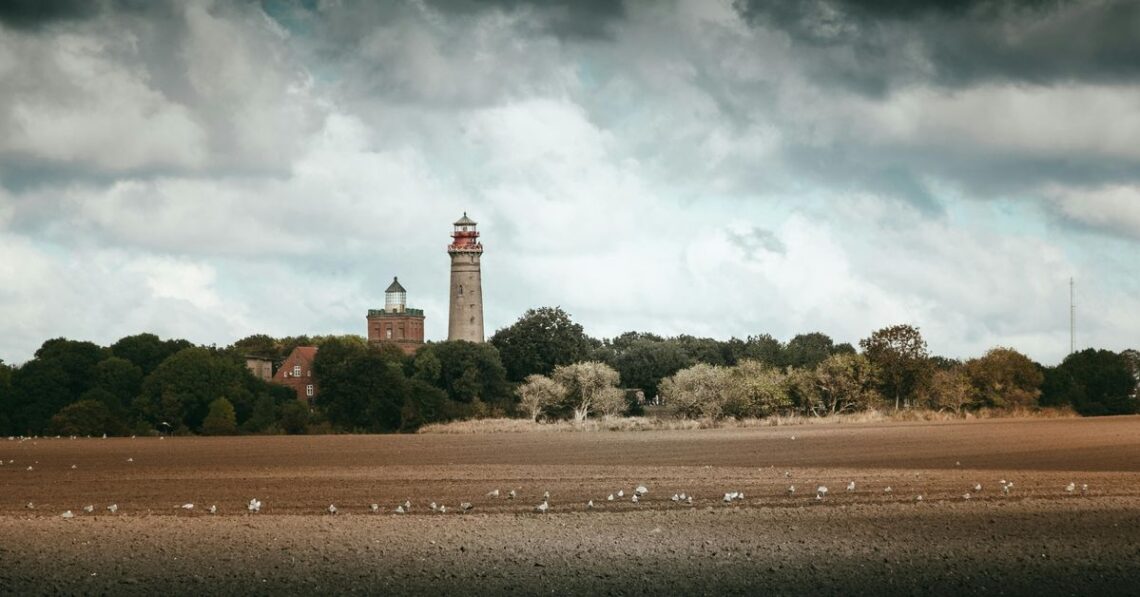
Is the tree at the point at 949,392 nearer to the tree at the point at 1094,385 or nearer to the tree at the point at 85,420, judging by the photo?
the tree at the point at 1094,385

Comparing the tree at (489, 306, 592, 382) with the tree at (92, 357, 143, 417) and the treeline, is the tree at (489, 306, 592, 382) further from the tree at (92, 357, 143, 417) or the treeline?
the tree at (92, 357, 143, 417)

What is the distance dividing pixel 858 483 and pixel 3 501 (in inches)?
986

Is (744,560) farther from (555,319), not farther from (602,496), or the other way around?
(555,319)

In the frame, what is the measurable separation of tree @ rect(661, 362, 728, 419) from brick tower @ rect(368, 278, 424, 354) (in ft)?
278

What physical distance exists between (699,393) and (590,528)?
76396mm

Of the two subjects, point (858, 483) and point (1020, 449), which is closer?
point (858, 483)

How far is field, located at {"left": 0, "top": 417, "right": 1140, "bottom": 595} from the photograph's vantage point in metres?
23.1

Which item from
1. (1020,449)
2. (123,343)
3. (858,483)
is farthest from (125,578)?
(123,343)

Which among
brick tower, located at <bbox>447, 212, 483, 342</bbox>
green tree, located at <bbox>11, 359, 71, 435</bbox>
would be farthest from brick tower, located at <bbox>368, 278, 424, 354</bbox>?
green tree, located at <bbox>11, 359, 71, 435</bbox>

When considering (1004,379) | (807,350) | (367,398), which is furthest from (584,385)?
(807,350)

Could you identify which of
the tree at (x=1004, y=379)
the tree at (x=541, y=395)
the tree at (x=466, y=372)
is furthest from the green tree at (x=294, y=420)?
the tree at (x=1004, y=379)

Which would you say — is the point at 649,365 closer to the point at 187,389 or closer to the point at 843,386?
the point at 843,386

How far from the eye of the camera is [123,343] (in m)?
117

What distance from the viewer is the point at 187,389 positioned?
10250cm
